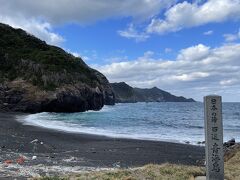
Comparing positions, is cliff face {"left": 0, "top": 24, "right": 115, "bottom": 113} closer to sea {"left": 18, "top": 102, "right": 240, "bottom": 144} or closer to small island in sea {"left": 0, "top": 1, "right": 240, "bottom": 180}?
small island in sea {"left": 0, "top": 1, "right": 240, "bottom": 180}

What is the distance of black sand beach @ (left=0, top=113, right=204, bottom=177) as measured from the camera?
16.3 metres

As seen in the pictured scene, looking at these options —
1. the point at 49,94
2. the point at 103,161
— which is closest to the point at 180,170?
the point at 103,161

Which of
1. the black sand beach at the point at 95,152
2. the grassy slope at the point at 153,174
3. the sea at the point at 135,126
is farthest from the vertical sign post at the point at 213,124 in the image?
the sea at the point at 135,126

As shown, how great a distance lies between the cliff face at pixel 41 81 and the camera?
7150 cm

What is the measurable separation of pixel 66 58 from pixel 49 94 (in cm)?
2031

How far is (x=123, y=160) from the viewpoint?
1789 centimetres

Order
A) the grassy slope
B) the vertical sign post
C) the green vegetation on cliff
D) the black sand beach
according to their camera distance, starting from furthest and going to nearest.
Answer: the green vegetation on cliff → the black sand beach → the grassy slope → the vertical sign post

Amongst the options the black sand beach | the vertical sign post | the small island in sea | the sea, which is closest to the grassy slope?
the small island in sea

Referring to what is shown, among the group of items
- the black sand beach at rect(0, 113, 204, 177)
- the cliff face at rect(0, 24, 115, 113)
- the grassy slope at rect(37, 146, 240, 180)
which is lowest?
the black sand beach at rect(0, 113, 204, 177)

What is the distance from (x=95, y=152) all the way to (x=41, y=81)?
56.9 m

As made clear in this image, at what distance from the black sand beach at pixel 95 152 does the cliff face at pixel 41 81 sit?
150 ft

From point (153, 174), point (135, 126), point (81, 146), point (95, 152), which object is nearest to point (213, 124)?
point (153, 174)

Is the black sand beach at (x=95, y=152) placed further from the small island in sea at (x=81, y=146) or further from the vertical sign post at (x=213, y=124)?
the vertical sign post at (x=213, y=124)

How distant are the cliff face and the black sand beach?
45.7m
